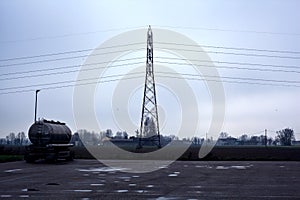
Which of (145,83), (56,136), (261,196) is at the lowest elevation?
(261,196)

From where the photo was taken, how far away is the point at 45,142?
132 ft

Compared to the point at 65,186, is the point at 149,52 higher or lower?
higher

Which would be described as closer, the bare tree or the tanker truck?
the tanker truck

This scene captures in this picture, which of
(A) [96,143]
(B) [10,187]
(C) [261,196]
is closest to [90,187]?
(B) [10,187]

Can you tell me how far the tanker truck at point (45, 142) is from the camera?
39781 mm

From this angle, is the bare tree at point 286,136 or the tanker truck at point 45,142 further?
the bare tree at point 286,136

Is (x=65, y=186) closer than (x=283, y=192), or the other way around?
(x=283, y=192)

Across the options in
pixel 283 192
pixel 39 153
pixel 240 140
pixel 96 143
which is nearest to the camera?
pixel 283 192

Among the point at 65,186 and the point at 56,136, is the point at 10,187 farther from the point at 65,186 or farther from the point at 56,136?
the point at 56,136

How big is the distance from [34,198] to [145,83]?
103 ft

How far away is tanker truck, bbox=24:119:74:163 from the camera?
3978cm

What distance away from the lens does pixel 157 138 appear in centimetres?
5531

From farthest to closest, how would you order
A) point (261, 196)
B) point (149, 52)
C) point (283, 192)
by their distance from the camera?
point (149, 52), point (283, 192), point (261, 196)

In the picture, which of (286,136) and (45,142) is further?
(286,136)
